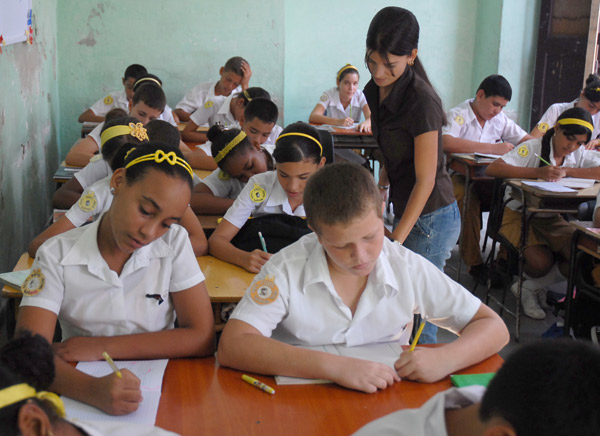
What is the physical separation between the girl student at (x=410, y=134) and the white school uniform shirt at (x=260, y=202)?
381 mm

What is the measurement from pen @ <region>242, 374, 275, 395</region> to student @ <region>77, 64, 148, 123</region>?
433cm

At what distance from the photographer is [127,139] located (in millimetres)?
2648

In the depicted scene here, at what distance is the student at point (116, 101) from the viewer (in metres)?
5.29

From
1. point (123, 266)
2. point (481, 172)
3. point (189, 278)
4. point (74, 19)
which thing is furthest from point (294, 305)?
point (74, 19)

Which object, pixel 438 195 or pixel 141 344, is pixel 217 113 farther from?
pixel 141 344

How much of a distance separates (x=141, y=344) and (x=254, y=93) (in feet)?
10.8

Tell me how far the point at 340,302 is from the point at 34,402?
75 cm

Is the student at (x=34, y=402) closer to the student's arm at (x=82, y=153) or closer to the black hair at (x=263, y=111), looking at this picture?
the black hair at (x=263, y=111)

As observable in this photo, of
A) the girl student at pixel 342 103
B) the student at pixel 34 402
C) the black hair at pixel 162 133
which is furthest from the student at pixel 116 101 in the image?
the student at pixel 34 402

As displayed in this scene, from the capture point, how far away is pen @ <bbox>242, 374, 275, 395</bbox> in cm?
122

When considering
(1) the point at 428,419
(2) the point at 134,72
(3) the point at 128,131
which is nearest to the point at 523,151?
(3) the point at 128,131

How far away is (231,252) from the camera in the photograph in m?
2.11

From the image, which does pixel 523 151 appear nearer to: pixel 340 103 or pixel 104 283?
pixel 340 103

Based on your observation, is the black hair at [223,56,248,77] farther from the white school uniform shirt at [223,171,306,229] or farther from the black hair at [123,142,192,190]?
the black hair at [123,142,192,190]
